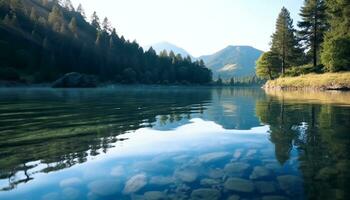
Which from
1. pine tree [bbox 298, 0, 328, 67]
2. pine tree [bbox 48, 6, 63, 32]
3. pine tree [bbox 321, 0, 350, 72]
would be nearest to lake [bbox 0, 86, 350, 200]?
pine tree [bbox 321, 0, 350, 72]

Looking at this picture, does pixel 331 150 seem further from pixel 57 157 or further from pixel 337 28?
pixel 337 28

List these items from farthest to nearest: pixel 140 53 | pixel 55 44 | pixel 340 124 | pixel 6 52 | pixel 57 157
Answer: pixel 140 53, pixel 55 44, pixel 6 52, pixel 340 124, pixel 57 157

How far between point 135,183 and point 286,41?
79.1 m

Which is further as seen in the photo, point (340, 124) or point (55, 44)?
point (55, 44)

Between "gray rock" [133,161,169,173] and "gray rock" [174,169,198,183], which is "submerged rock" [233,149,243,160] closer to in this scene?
"gray rock" [174,169,198,183]

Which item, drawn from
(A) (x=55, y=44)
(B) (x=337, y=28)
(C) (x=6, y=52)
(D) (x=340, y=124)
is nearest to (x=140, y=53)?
(A) (x=55, y=44)

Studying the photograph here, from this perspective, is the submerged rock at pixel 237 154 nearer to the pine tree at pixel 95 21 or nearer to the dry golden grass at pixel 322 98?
the dry golden grass at pixel 322 98

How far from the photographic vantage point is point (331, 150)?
973 centimetres

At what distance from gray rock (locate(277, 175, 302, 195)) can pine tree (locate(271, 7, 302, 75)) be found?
7365cm

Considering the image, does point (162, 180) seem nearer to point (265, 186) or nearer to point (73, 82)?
point (265, 186)

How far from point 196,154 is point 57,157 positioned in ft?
14.1

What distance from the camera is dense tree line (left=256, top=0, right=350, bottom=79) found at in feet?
166

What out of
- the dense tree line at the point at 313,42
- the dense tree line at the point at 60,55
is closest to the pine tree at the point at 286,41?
the dense tree line at the point at 313,42

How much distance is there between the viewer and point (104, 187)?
6801mm
